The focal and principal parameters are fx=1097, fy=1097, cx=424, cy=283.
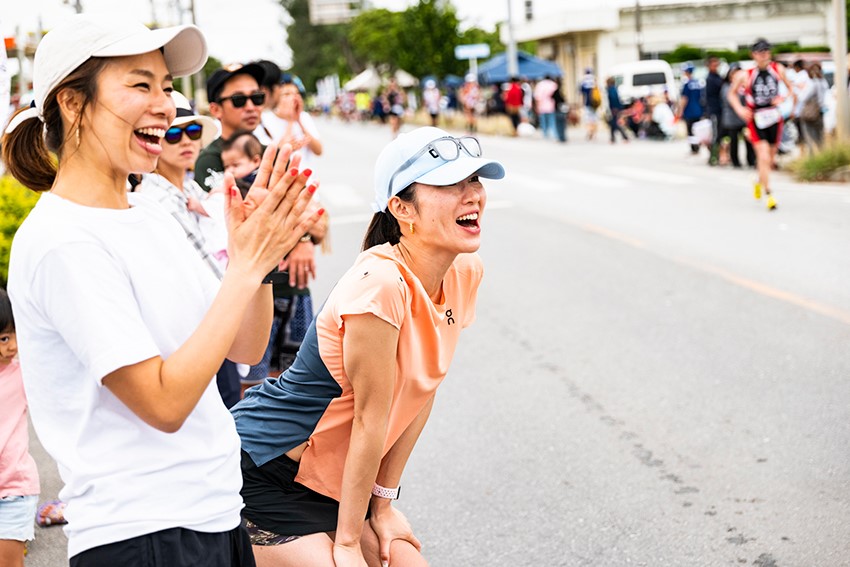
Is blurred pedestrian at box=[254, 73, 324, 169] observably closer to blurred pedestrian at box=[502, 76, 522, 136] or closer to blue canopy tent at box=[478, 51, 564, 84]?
blurred pedestrian at box=[502, 76, 522, 136]

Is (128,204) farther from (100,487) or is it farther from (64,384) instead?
(100,487)

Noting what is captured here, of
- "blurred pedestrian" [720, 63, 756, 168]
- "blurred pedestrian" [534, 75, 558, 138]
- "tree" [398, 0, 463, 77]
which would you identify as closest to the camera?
"blurred pedestrian" [720, 63, 756, 168]

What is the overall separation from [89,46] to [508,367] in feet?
18.3

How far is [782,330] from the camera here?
26.1 feet

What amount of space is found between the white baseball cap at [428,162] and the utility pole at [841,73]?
16.3 meters

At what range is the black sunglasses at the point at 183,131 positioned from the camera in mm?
5043

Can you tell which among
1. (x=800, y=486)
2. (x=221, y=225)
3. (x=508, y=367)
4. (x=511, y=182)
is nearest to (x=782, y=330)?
(x=508, y=367)

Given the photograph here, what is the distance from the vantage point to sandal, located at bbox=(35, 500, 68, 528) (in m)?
5.02

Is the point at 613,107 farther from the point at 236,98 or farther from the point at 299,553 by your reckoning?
the point at 299,553

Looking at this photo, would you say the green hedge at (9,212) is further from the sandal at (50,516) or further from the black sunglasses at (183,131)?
the black sunglasses at (183,131)

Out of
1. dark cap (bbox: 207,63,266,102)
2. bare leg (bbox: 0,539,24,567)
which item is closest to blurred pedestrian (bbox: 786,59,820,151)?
dark cap (bbox: 207,63,266,102)

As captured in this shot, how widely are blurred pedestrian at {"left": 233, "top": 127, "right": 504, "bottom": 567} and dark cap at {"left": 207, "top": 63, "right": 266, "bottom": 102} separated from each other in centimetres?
320

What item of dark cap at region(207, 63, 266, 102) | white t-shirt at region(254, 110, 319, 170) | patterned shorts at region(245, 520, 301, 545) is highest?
dark cap at region(207, 63, 266, 102)

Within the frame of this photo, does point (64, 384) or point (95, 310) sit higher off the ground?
point (95, 310)
